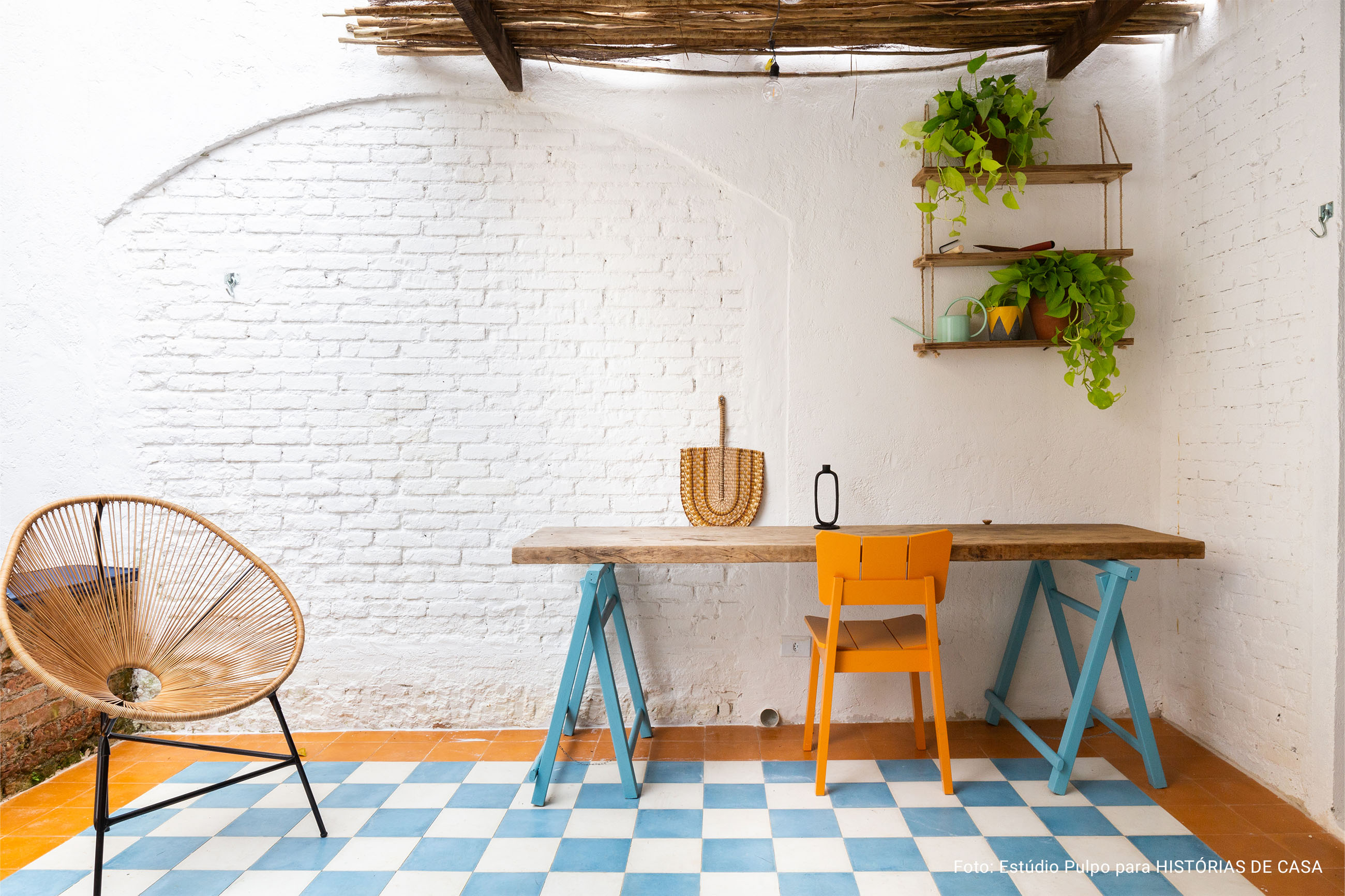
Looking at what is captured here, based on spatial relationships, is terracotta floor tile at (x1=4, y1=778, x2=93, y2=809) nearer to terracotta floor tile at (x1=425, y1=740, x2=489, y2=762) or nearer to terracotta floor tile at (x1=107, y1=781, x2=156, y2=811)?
terracotta floor tile at (x1=107, y1=781, x2=156, y2=811)

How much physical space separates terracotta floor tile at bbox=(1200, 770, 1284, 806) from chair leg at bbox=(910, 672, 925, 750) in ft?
3.04

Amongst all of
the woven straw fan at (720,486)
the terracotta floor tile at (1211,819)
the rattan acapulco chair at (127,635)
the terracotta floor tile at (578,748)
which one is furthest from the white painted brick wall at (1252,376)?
the rattan acapulco chair at (127,635)

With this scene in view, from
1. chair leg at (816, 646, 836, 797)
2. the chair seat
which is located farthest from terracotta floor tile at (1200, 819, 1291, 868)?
chair leg at (816, 646, 836, 797)

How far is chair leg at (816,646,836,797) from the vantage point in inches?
97.3

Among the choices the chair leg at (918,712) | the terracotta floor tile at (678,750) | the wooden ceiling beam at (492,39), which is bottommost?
the terracotta floor tile at (678,750)

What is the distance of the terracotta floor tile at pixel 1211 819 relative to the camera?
7.54 feet

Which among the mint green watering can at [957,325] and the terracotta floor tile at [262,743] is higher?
the mint green watering can at [957,325]

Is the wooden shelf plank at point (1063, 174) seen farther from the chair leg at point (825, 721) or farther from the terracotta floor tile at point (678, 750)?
the terracotta floor tile at point (678, 750)

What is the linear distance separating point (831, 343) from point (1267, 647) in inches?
74.5

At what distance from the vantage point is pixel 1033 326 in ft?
10.0

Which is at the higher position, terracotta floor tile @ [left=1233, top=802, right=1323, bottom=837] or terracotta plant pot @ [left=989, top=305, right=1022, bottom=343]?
terracotta plant pot @ [left=989, top=305, right=1022, bottom=343]

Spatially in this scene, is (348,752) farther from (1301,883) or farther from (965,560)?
(1301,883)

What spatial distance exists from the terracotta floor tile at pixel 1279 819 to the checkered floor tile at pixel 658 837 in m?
0.26

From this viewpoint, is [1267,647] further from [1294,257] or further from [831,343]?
[831,343]
